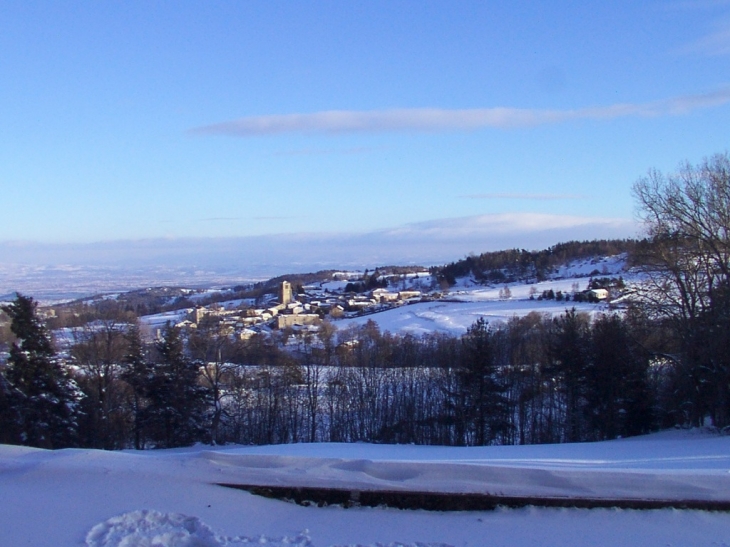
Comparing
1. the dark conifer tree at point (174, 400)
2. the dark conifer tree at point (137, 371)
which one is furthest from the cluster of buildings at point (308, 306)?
the dark conifer tree at point (174, 400)

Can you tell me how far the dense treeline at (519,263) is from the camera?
104562 mm

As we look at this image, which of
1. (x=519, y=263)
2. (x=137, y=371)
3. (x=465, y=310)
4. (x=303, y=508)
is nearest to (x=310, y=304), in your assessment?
(x=465, y=310)

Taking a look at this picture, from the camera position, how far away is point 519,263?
11000cm

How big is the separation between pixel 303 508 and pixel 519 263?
10801 cm

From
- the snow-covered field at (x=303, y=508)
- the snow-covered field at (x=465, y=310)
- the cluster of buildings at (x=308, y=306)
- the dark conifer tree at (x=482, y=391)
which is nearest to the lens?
the snow-covered field at (x=303, y=508)

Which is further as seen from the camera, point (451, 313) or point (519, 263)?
point (519, 263)

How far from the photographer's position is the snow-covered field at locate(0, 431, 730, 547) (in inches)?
214

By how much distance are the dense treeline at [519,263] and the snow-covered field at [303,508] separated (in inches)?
3764

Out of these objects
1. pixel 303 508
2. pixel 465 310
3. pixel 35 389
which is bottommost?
pixel 465 310

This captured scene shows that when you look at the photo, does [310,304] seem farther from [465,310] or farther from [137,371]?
[137,371]

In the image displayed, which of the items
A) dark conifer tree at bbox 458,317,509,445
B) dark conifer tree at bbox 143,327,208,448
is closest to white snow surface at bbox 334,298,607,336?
dark conifer tree at bbox 458,317,509,445

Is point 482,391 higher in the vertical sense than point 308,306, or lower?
lower

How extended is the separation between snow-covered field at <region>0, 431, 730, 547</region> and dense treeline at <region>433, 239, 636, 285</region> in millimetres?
95594

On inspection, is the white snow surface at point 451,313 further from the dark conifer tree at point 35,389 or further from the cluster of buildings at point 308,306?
the dark conifer tree at point 35,389
